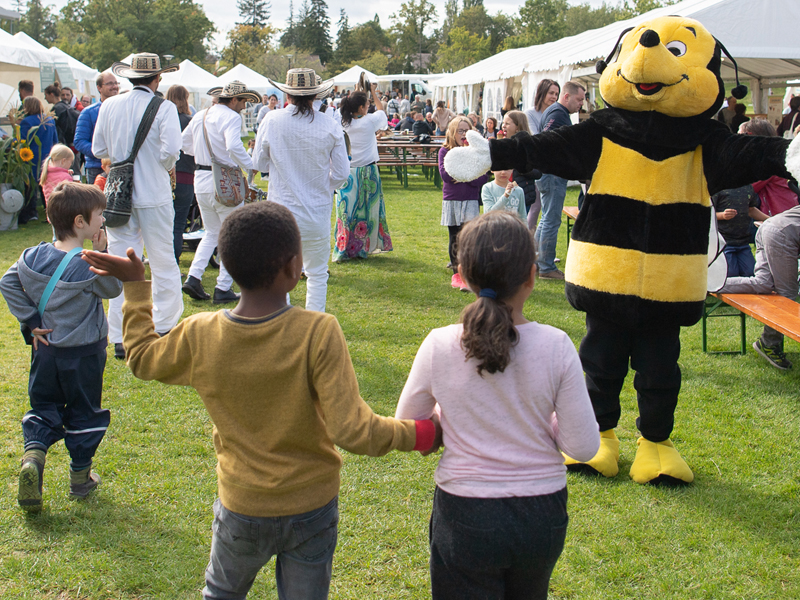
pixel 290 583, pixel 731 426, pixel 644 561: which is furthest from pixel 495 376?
pixel 731 426

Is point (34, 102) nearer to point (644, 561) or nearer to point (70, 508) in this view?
point (70, 508)

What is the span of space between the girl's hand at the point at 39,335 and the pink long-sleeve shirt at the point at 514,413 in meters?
2.09

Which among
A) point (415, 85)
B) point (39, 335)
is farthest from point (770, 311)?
point (415, 85)

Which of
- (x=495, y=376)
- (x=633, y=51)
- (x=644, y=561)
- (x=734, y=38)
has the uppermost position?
(x=734, y=38)

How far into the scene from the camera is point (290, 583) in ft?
6.38

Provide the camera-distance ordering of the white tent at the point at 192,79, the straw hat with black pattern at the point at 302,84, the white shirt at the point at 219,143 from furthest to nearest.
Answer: the white tent at the point at 192,79 → the white shirt at the point at 219,143 → the straw hat with black pattern at the point at 302,84

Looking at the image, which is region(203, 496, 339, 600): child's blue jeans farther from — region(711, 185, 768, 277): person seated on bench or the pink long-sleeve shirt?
region(711, 185, 768, 277): person seated on bench

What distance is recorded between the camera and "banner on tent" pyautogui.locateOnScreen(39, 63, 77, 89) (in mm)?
17291

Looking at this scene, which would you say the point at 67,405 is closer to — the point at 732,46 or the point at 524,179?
the point at 524,179

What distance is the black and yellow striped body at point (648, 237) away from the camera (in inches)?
124

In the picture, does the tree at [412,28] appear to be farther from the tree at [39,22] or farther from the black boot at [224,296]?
the black boot at [224,296]

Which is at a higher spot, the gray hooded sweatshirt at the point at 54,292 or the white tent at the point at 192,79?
the white tent at the point at 192,79

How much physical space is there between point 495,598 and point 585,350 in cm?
195

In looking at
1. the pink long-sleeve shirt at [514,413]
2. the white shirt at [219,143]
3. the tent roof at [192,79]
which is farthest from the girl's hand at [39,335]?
the tent roof at [192,79]
